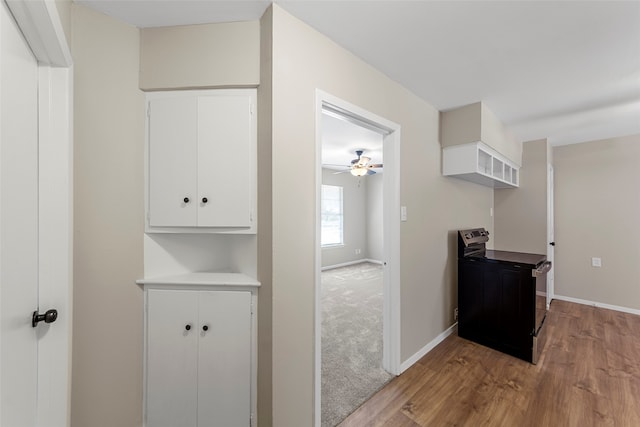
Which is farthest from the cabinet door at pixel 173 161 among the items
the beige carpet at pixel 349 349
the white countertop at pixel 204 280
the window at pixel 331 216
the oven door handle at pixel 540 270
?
the window at pixel 331 216

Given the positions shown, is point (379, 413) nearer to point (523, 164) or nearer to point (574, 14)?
point (574, 14)

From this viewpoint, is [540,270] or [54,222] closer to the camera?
[54,222]

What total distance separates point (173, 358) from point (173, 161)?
115 centimetres

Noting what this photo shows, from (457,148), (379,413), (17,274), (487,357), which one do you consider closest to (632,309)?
(487,357)

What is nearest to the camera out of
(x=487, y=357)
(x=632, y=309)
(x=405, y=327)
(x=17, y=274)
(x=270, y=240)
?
(x=17, y=274)

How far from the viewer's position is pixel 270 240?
1.31 metres

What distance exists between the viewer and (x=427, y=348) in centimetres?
236

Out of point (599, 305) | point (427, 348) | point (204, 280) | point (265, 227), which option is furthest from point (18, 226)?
point (599, 305)

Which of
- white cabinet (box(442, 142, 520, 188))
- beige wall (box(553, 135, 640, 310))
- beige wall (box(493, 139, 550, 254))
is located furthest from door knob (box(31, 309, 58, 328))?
beige wall (box(553, 135, 640, 310))

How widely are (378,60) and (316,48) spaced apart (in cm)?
54

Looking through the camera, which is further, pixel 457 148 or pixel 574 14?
pixel 457 148

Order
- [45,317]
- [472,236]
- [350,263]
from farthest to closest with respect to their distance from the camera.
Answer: [350,263], [472,236], [45,317]

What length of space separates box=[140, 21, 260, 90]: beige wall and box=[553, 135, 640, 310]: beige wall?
4.75 meters

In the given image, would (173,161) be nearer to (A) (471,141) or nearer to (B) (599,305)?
(A) (471,141)
